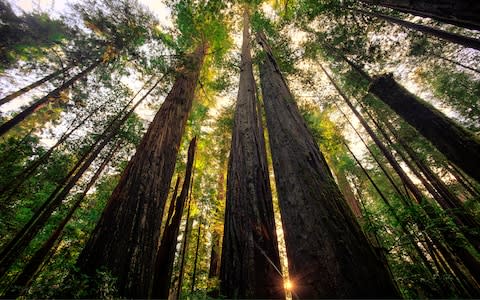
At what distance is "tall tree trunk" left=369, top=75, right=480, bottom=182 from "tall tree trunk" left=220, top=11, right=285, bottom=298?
3.49m

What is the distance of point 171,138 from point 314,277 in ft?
10.9

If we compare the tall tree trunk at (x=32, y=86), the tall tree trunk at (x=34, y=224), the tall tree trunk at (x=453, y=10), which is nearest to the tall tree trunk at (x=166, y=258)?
the tall tree trunk at (x=34, y=224)

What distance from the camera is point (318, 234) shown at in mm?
1673

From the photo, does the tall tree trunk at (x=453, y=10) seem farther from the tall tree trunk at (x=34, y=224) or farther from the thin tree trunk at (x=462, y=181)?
the thin tree trunk at (x=462, y=181)

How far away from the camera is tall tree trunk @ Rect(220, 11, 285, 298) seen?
193cm

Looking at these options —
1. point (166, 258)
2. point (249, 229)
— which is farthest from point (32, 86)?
point (249, 229)

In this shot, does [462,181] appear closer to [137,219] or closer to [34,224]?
[137,219]

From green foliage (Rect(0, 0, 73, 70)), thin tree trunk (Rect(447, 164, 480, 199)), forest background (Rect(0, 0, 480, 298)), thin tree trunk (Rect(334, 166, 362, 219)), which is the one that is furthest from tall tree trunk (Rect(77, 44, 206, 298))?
thin tree trunk (Rect(447, 164, 480, 199))

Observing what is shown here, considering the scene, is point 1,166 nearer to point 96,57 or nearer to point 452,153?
point 96,57

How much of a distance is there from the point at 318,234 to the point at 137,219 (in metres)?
2.09

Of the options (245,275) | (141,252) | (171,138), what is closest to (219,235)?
(171,138)

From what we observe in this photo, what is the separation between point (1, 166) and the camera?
7.73 metres

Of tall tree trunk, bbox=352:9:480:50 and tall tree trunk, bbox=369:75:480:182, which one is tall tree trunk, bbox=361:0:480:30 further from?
tall tree trunk, bbox=369:75:480:182

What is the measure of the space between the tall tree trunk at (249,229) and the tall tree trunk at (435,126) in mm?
3492
